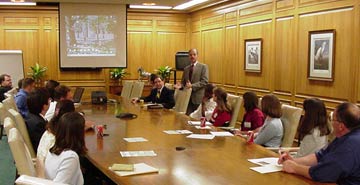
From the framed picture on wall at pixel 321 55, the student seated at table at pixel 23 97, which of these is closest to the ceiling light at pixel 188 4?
the framed picture on wall at pixel 321 55

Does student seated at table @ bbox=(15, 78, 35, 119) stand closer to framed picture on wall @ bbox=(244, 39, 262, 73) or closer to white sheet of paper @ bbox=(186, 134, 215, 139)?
white sheet of paper @ bbox=(186, 134, 215, 139)

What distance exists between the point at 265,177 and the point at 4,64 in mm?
8675

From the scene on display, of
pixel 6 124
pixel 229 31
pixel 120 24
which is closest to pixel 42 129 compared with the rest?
pixel 6 124

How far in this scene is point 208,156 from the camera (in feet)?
10.1

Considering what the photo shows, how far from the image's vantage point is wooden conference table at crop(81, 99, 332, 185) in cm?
250

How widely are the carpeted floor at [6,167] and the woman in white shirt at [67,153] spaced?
2395mm

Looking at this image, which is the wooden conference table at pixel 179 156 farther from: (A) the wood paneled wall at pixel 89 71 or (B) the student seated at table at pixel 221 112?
(A) the wood paneled wall at pixel 89 71

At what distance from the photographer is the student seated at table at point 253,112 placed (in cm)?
465

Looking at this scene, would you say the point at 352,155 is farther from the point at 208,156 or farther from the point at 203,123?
the point at 203,123

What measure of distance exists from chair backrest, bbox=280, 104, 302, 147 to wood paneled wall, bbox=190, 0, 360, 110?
173cm

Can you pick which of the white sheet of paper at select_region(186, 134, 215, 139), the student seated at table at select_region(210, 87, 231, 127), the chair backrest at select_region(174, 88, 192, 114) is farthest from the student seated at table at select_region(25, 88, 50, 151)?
the chair backrest at select_region(174, 88, 192, 114)

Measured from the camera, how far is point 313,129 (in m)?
3.28

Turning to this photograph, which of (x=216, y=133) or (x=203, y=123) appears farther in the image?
(x=203, y=123)

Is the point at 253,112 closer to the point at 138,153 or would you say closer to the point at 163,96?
the point at 138,153
